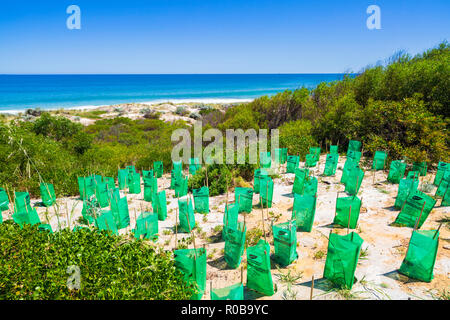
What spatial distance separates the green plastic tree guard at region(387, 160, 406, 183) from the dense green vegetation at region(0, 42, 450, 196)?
1374 mm

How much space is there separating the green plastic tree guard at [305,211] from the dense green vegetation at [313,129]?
224 centimetres

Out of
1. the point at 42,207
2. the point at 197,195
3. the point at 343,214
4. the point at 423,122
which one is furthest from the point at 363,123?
the point at 42,207

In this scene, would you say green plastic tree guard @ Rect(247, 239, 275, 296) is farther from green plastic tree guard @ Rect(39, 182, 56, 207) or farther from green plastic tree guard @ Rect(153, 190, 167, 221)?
green plastic tree guard @ Rect(39, 182, 56, 207)

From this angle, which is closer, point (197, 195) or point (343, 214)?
point (343, 214)

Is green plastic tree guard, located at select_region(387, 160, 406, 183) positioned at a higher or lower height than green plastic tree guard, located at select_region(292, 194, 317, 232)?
higher

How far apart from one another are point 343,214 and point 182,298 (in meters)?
3.74

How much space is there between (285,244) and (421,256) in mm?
1821

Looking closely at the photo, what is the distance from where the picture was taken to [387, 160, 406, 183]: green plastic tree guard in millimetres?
7281

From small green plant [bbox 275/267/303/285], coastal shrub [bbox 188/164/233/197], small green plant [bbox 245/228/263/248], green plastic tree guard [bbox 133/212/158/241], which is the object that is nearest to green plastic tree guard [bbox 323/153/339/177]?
coastal shrub [bbox 188/164/233/197]

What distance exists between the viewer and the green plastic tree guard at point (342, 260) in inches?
138

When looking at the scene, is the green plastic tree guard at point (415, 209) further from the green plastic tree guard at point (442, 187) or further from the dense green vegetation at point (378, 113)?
the dense green vegetation at point (378, 113)

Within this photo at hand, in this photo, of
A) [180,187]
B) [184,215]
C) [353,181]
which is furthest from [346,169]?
[184,215]

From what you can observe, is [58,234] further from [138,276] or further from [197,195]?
[197,195]

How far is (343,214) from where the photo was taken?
5.30 meters
